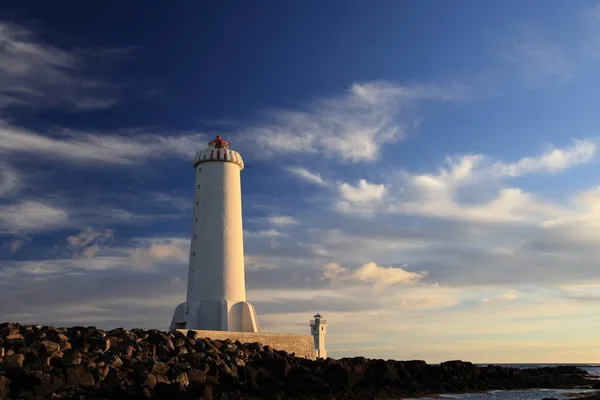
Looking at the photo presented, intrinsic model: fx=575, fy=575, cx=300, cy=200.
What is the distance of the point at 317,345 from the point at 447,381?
16.9 meters

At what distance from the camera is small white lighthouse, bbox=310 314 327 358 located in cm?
3541

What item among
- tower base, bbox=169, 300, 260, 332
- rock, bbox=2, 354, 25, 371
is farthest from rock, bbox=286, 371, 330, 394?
rock, bbox=2, 354, 25, 371

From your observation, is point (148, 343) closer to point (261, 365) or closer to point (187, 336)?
point (187, 336)

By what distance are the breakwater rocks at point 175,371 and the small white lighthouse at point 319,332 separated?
16.1 metres

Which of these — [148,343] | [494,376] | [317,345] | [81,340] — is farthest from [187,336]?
[317,345]

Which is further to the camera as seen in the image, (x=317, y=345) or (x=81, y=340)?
(x=317, y=345)

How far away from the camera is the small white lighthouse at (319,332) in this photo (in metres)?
35.4

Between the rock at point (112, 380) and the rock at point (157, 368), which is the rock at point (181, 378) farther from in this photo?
the rock at point (112, 380)

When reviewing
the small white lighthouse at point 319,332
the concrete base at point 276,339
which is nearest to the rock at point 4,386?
the concrete base at point 276,339

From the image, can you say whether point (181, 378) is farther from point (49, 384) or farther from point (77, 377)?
point (49, 384)

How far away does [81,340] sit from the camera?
1520cm

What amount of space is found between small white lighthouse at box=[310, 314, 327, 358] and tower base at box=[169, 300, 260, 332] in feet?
48.4

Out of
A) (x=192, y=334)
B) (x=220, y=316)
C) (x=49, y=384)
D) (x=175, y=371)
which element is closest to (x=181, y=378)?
(x=175, y=371)

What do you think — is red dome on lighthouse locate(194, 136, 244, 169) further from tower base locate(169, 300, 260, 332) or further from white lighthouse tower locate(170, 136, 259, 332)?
tower base locate(169, 300, 260, 332)
